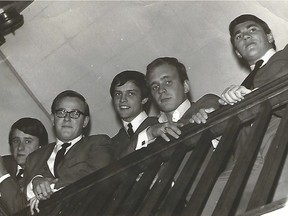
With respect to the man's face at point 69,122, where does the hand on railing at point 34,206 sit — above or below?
below

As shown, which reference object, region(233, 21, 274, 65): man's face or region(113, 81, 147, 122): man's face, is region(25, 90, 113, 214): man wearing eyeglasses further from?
region(233, 21, 274, 65): man's face

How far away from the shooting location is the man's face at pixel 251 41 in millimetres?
3373

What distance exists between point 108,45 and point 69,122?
77.1 inches

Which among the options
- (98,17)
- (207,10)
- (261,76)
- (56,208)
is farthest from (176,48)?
(56,208)

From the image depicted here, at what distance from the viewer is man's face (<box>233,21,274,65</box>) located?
3.37 m

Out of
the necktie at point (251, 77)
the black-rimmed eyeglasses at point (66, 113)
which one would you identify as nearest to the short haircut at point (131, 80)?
the black-rimmed eyeglasses at point (66, 113)

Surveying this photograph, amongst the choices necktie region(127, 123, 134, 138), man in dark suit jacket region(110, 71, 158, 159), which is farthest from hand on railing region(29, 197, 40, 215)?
necktie region(127, 123, 134, 138)

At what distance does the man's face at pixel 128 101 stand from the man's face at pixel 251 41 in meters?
0.91

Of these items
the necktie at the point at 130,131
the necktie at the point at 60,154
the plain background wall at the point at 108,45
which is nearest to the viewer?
the necktie at the point at 60,154

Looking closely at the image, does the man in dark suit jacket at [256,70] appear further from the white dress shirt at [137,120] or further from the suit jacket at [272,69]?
the white dress shirt at [137,120]

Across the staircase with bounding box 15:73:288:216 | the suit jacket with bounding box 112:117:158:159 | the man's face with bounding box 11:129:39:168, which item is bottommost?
the staircase with bounding box 15:73:288:216

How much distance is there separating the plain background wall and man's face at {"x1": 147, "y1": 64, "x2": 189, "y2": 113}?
6.08ft

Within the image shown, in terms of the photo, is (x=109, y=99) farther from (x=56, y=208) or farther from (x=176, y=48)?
(x=56, y=208)

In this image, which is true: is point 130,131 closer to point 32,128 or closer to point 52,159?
point 52,159
